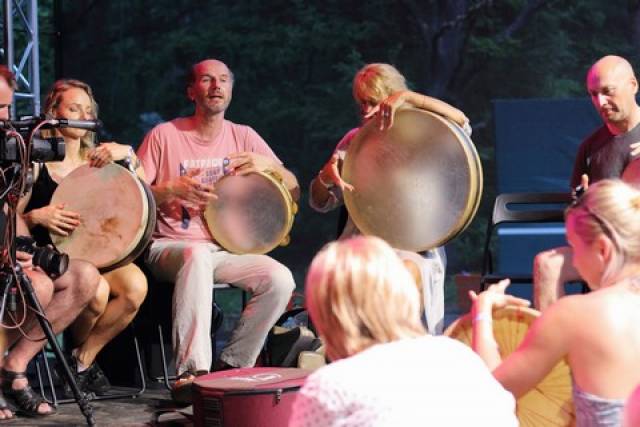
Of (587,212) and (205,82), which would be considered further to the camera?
(205,82)

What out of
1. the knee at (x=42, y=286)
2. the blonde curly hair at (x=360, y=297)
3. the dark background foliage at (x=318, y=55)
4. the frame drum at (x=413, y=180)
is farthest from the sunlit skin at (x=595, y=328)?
the dark background foliage at (x=318, y=55)

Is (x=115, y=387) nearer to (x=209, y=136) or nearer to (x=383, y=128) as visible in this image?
(x=209, y=136)

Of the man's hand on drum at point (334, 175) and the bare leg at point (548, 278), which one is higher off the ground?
the man's hand on drum at point (334, 175)

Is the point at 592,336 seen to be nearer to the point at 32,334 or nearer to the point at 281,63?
the point at 32,334

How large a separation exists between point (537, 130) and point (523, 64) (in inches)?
171

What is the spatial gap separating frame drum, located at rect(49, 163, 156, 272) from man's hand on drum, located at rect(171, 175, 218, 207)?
0.27 m

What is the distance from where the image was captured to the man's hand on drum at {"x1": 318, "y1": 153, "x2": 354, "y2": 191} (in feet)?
15.4

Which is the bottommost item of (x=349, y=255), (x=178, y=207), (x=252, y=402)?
(x=252, y=402)

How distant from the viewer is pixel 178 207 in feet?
16.5

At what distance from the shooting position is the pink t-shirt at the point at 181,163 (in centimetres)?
501

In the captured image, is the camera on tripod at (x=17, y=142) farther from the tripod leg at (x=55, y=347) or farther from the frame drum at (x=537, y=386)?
the frame drum at (x=537, y=386)

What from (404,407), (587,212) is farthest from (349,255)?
(587,212)

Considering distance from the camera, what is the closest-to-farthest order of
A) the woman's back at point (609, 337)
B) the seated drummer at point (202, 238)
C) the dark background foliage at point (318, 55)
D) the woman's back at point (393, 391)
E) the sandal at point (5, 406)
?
the woman's back at point (393, 391)
the woman's back at point (609, 337)
the sandal at point (5, 406)
the seated drummer at point (202, 238)
the dark background foliage at point (318, 55)

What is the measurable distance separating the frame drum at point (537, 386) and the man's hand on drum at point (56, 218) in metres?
2.30
